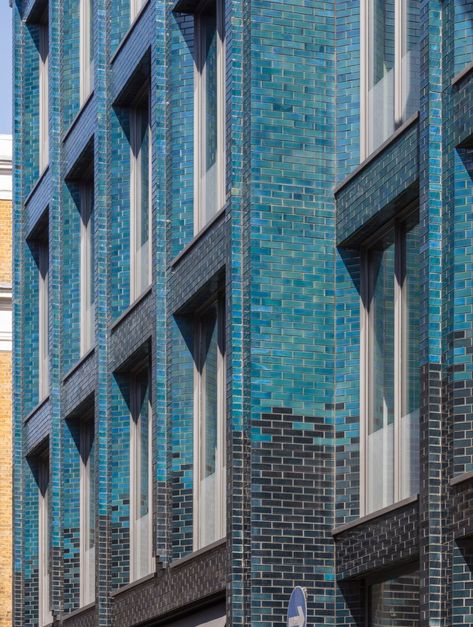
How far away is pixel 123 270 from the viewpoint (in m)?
28.6

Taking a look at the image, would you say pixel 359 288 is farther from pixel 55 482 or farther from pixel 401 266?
pixel 55 482

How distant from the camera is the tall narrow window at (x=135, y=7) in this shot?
27.8m

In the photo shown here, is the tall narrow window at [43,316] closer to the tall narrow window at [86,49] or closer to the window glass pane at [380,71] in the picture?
the tall narrow window at [86,49]

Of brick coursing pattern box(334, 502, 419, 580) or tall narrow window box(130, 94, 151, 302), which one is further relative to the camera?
tall narrow window box(130, 94, 151, 302)

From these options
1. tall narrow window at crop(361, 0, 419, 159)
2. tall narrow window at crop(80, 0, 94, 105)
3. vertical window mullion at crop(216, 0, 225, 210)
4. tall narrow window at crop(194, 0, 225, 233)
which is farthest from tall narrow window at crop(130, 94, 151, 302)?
tall narrow window at crop(361, 0, 419, 159)

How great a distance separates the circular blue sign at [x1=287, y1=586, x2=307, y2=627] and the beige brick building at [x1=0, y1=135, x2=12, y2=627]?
30487 millimetres

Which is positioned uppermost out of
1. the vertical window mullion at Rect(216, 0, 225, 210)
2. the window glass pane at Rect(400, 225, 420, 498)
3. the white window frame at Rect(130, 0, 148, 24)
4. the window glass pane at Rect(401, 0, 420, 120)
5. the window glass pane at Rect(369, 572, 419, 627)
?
the white window frame at Rect(130, 0, 148, 24)

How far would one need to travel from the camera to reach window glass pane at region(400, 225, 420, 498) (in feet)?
60.7

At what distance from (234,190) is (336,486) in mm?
3642

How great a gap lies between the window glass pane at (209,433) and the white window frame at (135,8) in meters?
5.89

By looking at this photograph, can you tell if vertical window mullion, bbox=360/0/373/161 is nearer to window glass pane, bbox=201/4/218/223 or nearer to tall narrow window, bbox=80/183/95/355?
window glass pane, bbox=201/4/218/223

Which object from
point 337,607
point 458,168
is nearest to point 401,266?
point 458,168

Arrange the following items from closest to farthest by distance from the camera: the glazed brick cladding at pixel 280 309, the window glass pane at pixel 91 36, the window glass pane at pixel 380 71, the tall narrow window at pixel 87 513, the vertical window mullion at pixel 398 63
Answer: the glazed brick cladding at pixel 280 309, the vertical window mullion at pixel 398 63, the window glass pane at pixel 380 71, the tall narrow window at pixel 87 513, the window glass pane at pixel 91 36

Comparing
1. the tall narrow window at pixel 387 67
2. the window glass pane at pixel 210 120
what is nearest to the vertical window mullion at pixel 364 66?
the tall narrow window at pixel 387 67
